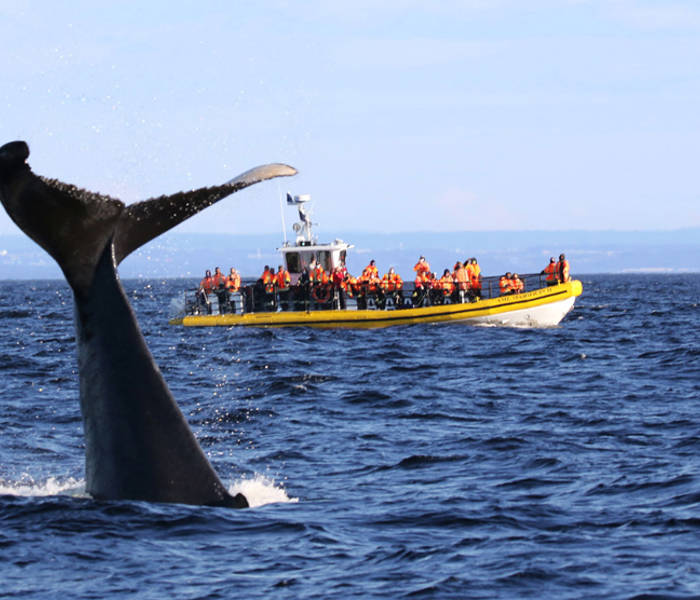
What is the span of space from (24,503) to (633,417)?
8.11 meters

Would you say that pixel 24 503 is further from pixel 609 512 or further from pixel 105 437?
pixel 609 512

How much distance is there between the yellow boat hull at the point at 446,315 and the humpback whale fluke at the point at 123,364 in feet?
81.9

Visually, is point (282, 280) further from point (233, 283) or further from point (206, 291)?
point (206, 291)

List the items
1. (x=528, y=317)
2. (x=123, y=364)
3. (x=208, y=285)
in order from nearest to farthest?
(x=123, y=364)
(x=528, y=317)
(x=208, y=285)

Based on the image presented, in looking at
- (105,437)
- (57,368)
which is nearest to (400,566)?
(105,437)

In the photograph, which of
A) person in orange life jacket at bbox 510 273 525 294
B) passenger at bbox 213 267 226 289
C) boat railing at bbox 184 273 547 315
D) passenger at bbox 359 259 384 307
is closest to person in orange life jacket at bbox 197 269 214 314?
passenger at bbox 213 267 226 289

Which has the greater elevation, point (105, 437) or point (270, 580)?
point (105, 437)

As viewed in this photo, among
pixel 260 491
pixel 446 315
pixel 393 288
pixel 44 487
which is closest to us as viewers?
pixel 44 487

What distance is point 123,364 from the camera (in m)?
6.84

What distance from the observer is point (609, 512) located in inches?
326

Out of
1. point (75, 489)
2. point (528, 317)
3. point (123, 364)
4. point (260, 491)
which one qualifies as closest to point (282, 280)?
point (528, 317)

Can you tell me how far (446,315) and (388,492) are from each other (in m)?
23.3

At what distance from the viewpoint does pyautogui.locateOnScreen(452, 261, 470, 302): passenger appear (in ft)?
107

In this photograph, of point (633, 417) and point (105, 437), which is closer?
point (105, 437)
